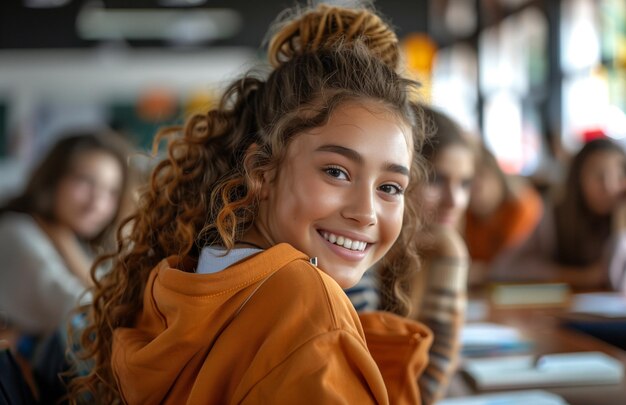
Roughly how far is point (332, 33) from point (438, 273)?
66 centimetres

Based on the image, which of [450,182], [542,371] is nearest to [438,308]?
[542,371]

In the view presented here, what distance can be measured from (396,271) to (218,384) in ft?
1.38

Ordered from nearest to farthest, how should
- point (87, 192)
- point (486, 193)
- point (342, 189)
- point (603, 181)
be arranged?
point (342, 189) < point (87, 192) < point (486, 193) < point (603, 181)

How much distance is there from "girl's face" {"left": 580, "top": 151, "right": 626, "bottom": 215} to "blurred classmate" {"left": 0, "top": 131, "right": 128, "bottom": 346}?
1.99 metres

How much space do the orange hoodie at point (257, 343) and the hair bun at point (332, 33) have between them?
0.33m

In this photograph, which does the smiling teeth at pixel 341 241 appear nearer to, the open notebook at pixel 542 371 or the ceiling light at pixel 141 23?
the open notebook at pixel 542 371

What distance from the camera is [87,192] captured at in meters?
2.13

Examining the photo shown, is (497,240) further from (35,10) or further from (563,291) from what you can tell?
(35,10)

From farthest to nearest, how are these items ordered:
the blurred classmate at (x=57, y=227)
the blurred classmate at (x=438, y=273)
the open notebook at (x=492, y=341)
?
the blurred classmate at (x=57, y=227) → the open notebook at (x=492, y=341) → the blurred classmate at (x=438, y=273)

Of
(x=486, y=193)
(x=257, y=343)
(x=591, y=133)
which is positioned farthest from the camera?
(x=591, y=133)

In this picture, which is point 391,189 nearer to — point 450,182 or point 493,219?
A: point 450,182

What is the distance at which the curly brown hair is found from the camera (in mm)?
799

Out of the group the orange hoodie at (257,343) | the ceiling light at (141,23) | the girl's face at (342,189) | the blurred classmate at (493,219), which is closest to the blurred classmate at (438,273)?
the girl's face at (342,189)

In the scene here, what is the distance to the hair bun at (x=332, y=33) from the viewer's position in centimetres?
89
